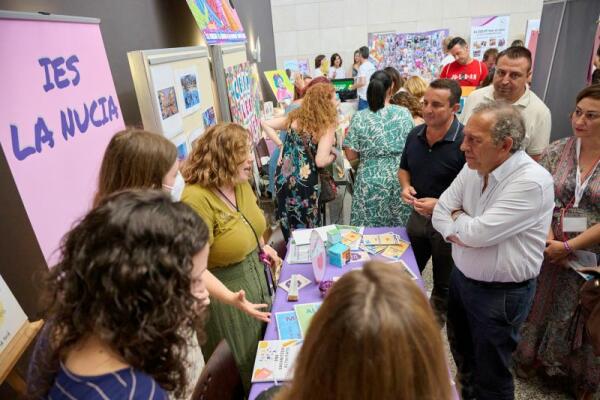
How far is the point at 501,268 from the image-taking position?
1.56 m

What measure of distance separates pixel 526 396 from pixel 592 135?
153 centimetres

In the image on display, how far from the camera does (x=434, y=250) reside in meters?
2.45

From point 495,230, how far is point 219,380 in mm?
1242

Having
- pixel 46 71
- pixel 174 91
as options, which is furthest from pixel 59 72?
pixel 174 91

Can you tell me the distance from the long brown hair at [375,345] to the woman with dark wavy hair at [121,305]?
1.10 ft

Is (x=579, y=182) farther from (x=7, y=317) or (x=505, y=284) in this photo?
(x=7, y=317)

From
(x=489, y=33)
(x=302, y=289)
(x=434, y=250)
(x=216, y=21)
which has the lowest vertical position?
(x=434, y=250)

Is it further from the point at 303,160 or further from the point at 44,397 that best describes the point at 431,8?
the point at 44,397

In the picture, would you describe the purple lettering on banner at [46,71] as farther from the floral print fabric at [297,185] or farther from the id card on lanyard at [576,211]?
the id card on lanyard at [576,211]

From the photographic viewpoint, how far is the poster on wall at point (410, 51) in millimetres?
7910

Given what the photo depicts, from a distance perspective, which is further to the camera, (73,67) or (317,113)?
(317,113)

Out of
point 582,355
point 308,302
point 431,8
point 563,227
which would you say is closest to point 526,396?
point 582,355

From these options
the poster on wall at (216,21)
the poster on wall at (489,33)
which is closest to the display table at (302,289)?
the poster on wall at (216,21)

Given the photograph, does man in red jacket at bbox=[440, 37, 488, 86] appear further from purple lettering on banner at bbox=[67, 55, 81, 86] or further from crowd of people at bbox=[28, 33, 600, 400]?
purple lettering on banner at bbox=[67, 55, 81, 86]
